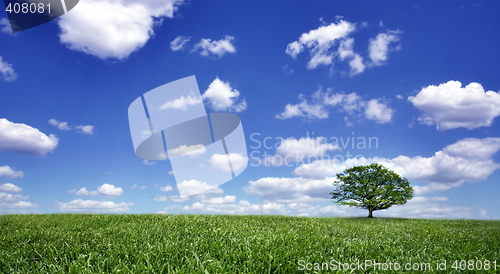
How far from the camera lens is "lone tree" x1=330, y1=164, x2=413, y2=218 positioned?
86.3ft

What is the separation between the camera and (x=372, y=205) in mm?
26547

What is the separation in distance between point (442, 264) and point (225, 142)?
6.60 metres

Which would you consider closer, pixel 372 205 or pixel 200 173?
pixel 200 173

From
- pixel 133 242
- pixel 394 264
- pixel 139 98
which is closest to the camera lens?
pixel 394 264

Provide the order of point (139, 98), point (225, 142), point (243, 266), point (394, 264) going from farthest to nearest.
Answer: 1. point (225, 142)
2. point (139, 98)
3. point (394, 264)
4. point (243, 266)

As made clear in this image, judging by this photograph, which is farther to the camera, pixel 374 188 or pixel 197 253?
pixel 374 188

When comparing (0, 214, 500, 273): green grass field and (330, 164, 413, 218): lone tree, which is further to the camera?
(330, 164, 413, 218): lone tree

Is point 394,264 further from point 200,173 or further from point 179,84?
point 179,84

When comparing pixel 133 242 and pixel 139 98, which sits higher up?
pixel 139 98

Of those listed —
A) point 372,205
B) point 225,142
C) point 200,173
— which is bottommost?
point 372,205

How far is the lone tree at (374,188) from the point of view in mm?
26312

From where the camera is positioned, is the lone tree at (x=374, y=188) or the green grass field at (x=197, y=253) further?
the lone tree at (x=374, y=188)

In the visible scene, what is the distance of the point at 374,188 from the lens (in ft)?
87.5

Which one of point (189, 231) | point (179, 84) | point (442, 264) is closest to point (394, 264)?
point (442, 264)
